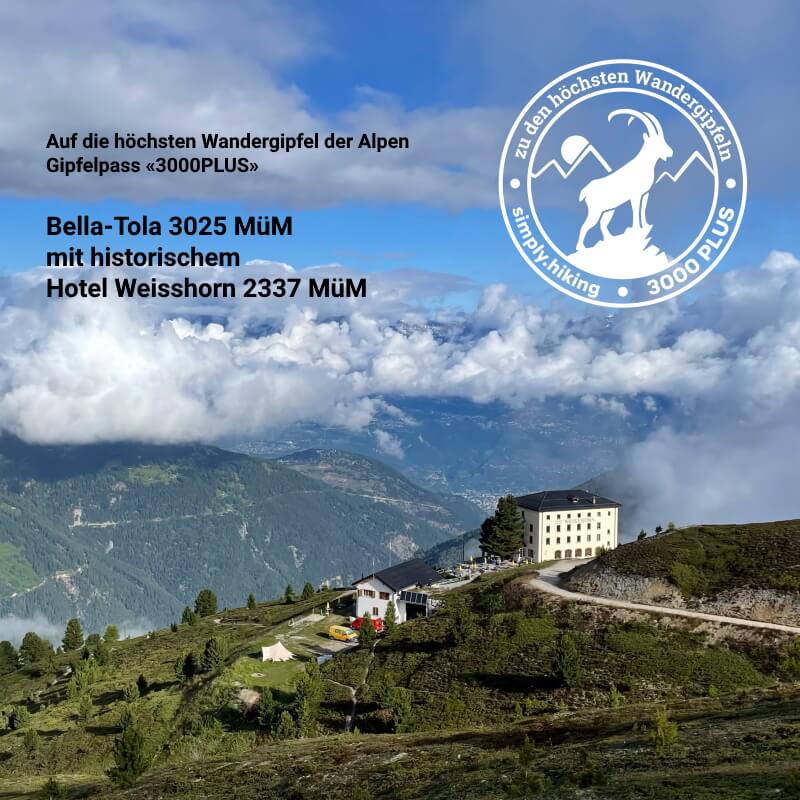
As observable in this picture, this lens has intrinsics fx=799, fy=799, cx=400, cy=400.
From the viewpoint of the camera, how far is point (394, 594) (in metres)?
113

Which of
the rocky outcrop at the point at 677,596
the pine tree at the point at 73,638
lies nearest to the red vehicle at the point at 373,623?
the rocky outcrop at the point at 677,596

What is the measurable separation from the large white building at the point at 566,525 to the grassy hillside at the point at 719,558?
53.7m

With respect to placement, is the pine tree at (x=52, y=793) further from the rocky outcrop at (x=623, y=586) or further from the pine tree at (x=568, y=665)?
the rocky outcrop at (x=623, y=586)

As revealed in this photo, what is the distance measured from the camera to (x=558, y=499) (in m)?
165

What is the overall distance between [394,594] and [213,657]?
1202 inches

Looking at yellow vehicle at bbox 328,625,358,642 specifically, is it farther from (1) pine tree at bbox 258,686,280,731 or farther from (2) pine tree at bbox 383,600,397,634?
(1) pine tree at bbox 258,686,280,731

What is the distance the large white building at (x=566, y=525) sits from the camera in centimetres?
15625

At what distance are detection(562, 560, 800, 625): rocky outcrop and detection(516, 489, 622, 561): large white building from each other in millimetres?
57307

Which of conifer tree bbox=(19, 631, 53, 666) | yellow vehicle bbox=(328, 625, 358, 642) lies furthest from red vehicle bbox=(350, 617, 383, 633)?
conifer tree bbox=(19, 631, 53, 666)

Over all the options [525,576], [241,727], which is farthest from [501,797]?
[525,576]

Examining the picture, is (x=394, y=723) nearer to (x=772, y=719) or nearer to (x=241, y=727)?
(x=241, y=727)

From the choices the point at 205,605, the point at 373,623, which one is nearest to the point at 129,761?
the point at 373,623

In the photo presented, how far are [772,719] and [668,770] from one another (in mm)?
11019

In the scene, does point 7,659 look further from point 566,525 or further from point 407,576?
point 566,525
